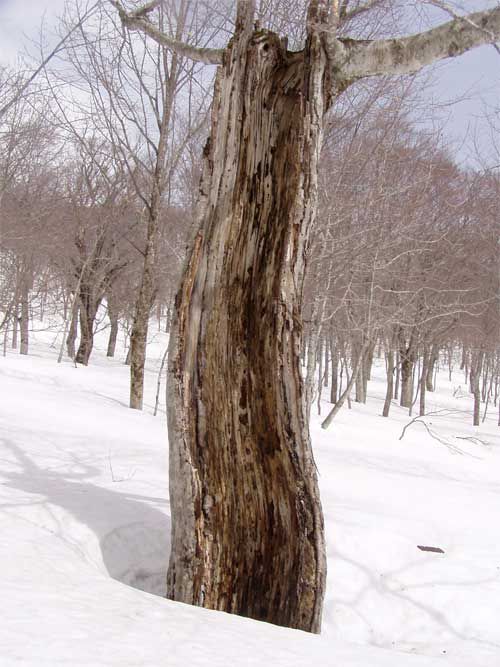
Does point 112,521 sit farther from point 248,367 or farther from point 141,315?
point 141,315

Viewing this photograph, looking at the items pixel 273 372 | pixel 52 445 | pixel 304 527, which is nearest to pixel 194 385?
pixel 273 372

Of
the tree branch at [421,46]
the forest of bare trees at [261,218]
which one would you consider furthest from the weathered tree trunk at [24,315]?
the tree branch at [421,46]

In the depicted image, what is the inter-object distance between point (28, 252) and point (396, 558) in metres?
15.2

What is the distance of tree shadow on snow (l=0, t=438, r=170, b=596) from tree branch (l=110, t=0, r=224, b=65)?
3.18 m

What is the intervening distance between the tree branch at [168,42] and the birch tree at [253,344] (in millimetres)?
471

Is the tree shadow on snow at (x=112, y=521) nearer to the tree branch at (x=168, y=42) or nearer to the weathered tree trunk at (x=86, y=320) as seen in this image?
the tree branch at (x=168, y=42)

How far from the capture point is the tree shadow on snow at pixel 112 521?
3574 mm

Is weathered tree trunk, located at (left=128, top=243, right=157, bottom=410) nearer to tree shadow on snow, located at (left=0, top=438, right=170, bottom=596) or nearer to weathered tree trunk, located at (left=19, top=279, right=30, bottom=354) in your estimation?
tree shadow on snow, located at (left=0, top=438, right=170, bottom=596)

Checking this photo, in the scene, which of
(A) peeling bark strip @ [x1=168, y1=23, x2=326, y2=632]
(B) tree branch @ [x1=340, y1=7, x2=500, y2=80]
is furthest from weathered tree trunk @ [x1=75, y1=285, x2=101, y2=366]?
(B) tree branch @ [x1=340, y1=7, x2=500, y2=80]

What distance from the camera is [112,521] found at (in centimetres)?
392

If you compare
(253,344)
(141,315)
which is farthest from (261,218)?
(141,315)

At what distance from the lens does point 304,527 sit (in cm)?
319

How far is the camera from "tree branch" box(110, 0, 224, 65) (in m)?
3.84

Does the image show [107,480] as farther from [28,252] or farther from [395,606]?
[28,252]
